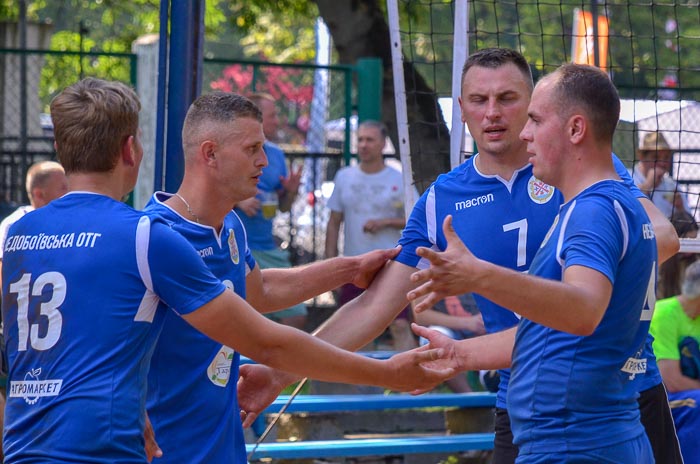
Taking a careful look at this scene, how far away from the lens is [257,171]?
13.1 ft

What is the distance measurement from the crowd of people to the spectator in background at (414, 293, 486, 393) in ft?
13.0

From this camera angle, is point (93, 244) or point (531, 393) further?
point (531, 393)

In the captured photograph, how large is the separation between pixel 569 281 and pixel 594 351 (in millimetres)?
373

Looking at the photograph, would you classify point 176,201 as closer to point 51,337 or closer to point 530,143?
point 51,337

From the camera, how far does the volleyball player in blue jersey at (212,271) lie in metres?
3.65

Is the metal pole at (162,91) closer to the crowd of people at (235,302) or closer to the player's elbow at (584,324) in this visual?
the crowd of people at (235,302)

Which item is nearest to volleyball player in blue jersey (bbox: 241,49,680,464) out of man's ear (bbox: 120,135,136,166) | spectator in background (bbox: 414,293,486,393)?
man's ear (bbox: 120,135,136,166)

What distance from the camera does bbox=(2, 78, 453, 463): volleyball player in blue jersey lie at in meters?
2.96

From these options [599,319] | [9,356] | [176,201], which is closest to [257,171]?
[176,201]

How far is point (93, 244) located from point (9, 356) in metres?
0.47

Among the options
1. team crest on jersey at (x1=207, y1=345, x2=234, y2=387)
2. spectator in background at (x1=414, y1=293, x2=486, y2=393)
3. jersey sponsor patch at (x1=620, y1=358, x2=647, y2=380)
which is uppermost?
jersey sponsor patch at (x1=620, y1=358, x2=647, y2=380)

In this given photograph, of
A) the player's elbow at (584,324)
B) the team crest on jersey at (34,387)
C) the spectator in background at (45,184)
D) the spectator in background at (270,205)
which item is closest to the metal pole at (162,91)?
the spectator in background at (45,184)

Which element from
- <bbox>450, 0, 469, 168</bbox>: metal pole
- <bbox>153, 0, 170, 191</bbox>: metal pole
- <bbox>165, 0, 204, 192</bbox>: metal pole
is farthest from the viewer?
<bbox>450, 0, 469, 168</bbox>: metal pole

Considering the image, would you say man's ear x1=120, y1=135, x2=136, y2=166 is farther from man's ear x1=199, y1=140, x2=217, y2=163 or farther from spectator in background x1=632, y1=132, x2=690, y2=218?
spectator in background x1=632, y1=132, x2=690, y2=218
